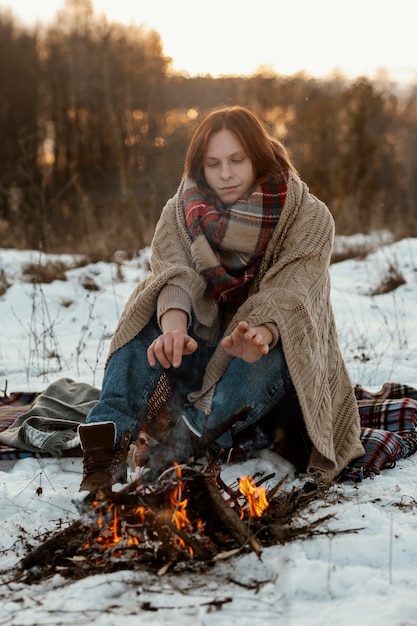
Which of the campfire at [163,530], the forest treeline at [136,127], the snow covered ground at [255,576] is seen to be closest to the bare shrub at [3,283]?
the forest treeline at [136,127]

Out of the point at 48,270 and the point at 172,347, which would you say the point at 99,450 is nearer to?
the point at 172,347

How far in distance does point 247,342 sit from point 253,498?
0.57 meters

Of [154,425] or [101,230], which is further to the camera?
[101,230]

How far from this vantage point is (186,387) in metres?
2.95

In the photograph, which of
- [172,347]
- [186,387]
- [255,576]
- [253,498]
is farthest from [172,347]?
[255,576]

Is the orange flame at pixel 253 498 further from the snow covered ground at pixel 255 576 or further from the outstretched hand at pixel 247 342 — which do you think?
the outstretched hand at pixel 247 342

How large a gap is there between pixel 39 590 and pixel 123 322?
1234mm

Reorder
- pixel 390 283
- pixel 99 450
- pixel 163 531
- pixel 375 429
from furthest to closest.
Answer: pixel 390 283, pixel 375 429, pixel 99 450, pixel 163 531

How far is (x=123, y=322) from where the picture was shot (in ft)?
9.43

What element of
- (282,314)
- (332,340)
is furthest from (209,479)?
(332,340)

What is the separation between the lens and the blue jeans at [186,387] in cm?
264

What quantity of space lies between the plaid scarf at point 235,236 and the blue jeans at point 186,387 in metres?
0.34

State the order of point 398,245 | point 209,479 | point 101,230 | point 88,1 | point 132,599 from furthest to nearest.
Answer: point 88,1 → point 101,230 → point 398,245 → point 209,479 → point 132,599

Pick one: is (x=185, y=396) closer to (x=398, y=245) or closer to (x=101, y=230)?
(x=398, y=245)
